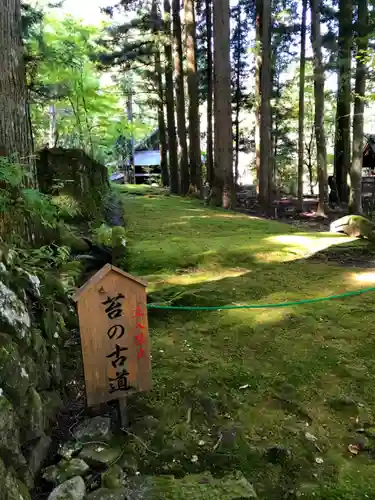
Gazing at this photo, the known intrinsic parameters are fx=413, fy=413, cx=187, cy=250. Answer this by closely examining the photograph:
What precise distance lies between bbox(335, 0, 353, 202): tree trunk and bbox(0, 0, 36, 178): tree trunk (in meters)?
10.6

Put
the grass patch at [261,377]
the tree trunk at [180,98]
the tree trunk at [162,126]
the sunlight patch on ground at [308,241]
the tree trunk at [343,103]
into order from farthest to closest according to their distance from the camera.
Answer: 1. the tree trunk at [162,126]
2. the tree trunk at [180,98]
3. the tree trunk at [343,103]
4. the sunlight patch on ground at [308,241]
5. the grass patch at [261,377]

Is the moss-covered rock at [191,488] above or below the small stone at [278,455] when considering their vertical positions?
above

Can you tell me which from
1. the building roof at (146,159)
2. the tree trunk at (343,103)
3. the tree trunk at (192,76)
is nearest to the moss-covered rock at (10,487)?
the tree trunk at (343,103)

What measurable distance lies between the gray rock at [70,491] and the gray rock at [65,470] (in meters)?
0.07

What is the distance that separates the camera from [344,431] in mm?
2449

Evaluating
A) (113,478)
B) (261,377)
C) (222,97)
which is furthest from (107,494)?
(222,97)

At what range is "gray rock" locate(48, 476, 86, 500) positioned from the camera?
1.80 m

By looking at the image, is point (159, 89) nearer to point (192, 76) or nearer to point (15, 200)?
point (192, 76)

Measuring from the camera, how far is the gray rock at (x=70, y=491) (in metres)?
1.80

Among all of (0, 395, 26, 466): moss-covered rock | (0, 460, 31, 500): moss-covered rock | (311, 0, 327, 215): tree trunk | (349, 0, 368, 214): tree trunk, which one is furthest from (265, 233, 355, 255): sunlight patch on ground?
(311, 0, 327, 215): tree trunk

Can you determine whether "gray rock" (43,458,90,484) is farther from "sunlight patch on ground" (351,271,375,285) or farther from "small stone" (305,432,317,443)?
"sunlight patch on ground" (351,271,375,285)

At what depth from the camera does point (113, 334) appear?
2.37 m

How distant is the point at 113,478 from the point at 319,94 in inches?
547

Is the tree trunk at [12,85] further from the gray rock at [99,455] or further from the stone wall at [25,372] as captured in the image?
the gray rock at [99,455]
